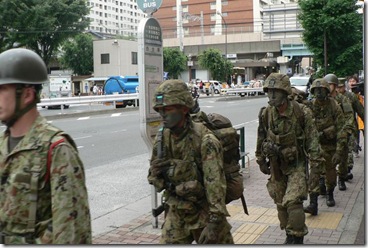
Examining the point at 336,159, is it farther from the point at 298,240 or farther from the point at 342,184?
the point at 298,240

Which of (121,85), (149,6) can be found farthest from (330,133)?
(121,85)

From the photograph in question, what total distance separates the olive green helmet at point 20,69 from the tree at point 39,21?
119 feet

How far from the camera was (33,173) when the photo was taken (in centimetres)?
223

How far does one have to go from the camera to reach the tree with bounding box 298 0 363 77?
13.3 meters

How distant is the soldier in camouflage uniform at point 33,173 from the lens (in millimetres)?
2191

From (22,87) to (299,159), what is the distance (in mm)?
3657

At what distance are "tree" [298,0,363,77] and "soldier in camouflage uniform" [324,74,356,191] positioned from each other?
571 cm

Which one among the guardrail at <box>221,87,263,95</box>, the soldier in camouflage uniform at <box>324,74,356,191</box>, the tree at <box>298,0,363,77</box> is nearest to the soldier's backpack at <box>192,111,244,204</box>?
the soldier in camouflage uniform at <box>324,74,356,191</box>

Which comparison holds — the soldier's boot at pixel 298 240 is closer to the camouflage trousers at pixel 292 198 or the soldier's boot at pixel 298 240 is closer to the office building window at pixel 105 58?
the camouflage trousers at pixel 292 198

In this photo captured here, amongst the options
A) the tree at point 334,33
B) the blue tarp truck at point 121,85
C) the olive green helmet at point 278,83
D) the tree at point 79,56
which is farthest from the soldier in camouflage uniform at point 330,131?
the tree at point 79,56

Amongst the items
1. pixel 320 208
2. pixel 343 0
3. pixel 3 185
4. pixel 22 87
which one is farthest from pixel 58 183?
pixel 343 0

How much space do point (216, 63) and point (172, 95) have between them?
48.7 meters

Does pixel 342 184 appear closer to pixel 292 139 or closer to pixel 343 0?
pixel 292 139

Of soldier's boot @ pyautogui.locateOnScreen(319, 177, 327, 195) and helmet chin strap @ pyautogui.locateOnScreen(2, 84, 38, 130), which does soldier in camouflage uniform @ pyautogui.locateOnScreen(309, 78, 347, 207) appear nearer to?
soldier's boot @ pyautogui.locateOnScreen(319, 177, 327, 195)
